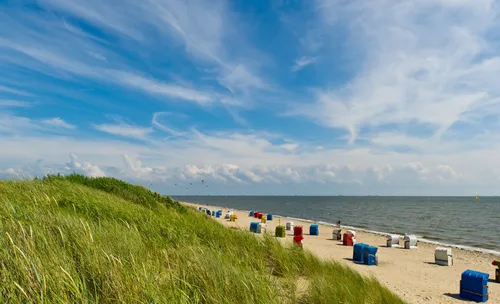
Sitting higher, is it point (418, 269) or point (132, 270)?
point (132, 270)

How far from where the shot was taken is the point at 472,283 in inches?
360

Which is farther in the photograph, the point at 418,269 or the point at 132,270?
the point at 418,269

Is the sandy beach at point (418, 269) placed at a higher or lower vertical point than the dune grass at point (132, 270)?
lower

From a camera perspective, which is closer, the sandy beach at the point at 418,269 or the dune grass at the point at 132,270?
the dune grass at the point at 132,270

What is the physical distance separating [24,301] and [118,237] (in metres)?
1.87

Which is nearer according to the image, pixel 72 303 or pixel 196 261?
pixel 72 303

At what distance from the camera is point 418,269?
13.2 metres

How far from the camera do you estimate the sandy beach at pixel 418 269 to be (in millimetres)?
9227

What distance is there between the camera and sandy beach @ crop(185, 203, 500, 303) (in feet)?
30.3

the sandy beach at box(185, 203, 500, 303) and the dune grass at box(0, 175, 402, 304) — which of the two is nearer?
the dune grass at box(0, 175, 402, 304)

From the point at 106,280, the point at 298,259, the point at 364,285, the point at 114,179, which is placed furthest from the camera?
the point at 114,179

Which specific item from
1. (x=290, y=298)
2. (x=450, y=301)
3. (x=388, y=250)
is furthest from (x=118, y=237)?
(x=388, y=250)

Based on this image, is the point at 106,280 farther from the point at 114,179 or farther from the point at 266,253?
the point at 114,179

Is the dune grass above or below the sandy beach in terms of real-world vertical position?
above
